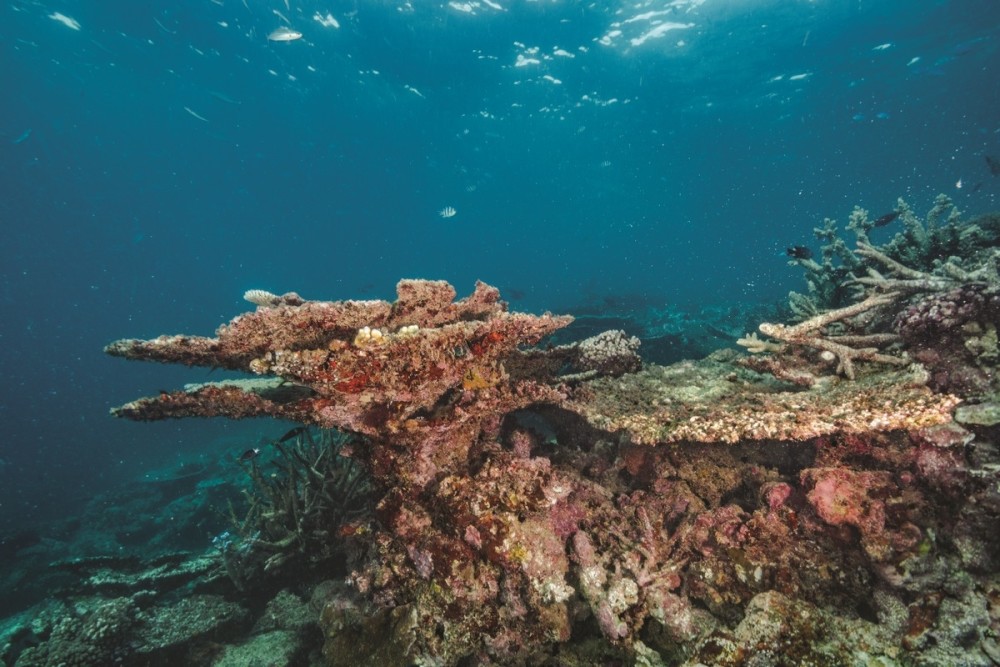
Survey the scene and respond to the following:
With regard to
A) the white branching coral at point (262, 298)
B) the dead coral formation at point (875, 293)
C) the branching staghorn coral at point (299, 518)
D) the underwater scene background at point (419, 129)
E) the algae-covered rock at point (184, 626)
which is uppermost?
the underwater scene background at point (419, 129)

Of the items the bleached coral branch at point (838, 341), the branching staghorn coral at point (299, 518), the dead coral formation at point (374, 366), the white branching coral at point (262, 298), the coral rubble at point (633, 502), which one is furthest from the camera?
the branching staghorn coral at point (299, 518)

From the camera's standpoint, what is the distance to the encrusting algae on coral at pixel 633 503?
240 centimetres

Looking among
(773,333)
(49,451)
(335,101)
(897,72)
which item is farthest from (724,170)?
(49,451)

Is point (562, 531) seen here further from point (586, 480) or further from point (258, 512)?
point (258, 512)

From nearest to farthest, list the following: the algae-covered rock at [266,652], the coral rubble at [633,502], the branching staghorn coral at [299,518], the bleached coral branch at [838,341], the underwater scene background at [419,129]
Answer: the coral rubble at [633,502] < the bleached coral branch at [838,341] < the algae-covered rock at [266,652] < the branching staghorn coral at [299,518] < the underwater scene background at [419,129]

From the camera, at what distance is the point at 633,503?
134 inches

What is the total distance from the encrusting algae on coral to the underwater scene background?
0.43 meters

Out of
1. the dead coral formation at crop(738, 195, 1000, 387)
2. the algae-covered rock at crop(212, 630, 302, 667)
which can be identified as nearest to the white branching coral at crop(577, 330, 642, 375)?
the dead coral formation at crop(738, 195, 1000, 387)

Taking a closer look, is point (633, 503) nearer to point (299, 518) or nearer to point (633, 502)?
point (633, 502)

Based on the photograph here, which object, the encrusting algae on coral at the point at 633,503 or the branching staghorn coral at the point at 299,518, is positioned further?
the branching staghorn coral at the point at 299,518

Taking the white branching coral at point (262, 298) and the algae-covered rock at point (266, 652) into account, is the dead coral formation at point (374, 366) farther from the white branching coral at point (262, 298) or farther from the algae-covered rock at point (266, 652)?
the algae-covered rock at point (266, 652)

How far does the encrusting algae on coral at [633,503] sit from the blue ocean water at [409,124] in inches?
537

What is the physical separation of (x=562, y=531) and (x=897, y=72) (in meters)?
45.6

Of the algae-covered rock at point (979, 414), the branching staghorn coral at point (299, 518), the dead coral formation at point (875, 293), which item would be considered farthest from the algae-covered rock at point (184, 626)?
the algae-covered rock at point (979, 414)
